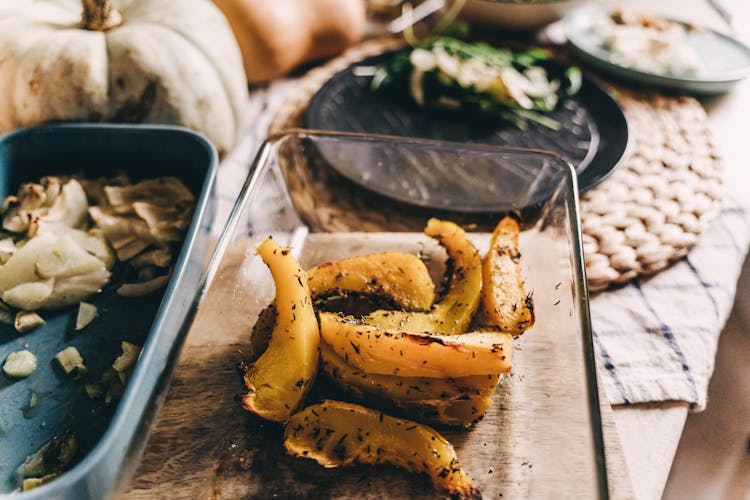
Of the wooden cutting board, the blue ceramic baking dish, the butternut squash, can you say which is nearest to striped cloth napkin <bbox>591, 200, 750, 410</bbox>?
the wooden cutting board

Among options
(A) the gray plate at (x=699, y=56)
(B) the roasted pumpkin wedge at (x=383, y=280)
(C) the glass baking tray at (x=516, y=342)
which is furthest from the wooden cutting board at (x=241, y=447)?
(A) the gray plate at (x=699, y=56)

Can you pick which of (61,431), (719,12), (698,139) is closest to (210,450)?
(61,431)

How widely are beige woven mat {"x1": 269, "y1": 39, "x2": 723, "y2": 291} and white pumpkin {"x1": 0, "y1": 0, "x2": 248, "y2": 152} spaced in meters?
0.21

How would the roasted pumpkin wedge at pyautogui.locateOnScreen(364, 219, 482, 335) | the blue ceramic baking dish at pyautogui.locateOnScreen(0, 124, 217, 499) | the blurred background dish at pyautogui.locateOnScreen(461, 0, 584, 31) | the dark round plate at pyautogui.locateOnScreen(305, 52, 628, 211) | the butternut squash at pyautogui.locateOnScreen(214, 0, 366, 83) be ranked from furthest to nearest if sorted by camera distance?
1. the blurred background dish at pyautogui.locateOnScreen(461, 0, 584, 31)
2. the butternut squash at pyautogui.locateOnScreen(214, 0, 366, 83)
3. the dark round plate at pyautogui.locateOnScreen(305, 52, 628, 211)
4. the roasted pumpkin wedge at pyautogui.locateOnScreen(364, 219, 482, 335)
5. the blue ceramic baking dish at pyautogui.locateOnScreen(0, 124, 217, 499)

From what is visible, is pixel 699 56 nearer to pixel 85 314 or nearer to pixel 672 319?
pixel 672 319

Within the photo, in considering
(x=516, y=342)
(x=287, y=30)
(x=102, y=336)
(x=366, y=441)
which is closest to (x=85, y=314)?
(x=102, y=336)

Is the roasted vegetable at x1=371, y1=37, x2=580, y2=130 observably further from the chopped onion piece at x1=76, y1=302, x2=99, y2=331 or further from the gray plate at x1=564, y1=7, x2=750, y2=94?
the chopped onion piece at x1=76, y1=302, x2=99, y2=331

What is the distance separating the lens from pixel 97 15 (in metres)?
0.91

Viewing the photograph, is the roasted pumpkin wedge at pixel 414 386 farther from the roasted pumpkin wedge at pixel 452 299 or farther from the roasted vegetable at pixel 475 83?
the roasted vegetable at pixel 475 83

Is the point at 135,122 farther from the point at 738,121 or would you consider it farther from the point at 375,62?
the point at 738,121

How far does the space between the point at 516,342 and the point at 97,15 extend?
76 cm

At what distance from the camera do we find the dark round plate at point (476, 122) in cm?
106

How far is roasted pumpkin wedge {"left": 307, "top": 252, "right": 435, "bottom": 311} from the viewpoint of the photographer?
25.6 inches

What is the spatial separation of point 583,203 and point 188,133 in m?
0.60
